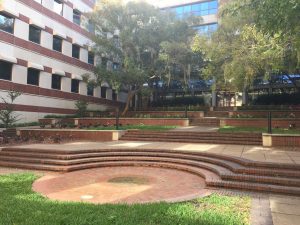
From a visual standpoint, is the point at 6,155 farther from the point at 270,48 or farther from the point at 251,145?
the point at 270,48

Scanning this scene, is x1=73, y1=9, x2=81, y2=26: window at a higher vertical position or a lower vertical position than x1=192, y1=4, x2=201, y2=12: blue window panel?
lower

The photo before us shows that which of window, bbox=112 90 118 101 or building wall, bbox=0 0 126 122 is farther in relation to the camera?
window, bbox=112 90 118 101

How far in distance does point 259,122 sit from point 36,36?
64.5ft

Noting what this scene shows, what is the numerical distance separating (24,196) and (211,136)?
11.8 meters

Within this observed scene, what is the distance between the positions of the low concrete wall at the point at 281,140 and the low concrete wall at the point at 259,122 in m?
5.55

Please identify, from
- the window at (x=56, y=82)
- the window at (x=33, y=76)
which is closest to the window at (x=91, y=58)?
the window at (x=56, y=82)

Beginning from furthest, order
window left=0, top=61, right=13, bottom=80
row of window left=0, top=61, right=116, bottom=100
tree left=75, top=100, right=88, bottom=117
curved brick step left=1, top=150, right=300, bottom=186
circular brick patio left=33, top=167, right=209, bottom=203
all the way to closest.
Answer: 1. tree left=75, top=100, right=88, bottom=117
2. row of window left=0, top=61, right=116, bottom=100
3. window left=0, top=61, right=13, bottom=80
4. curved brick step left=1, top=150, right=300, bottom=186
5. circular brick patio left=33, top=167, right=209, bottom=203

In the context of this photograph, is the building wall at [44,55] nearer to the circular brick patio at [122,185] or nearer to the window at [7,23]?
the window at [7,23]

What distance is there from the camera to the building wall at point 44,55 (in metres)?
25.1

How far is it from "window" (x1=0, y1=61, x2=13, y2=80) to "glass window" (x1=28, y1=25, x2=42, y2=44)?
3462 millimetres

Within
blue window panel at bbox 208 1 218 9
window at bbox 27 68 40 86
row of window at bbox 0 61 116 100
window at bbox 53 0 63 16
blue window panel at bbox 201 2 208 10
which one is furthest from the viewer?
blue window panel at bbox 201 2 208 10

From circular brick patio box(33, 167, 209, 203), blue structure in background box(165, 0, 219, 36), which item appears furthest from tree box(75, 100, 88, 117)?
blue structure in background box(165, 0, 219, 36)

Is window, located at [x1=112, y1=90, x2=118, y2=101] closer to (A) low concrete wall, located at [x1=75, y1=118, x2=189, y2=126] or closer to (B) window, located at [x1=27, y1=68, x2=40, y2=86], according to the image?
(B) window, located at [x1=27, y1=68, x2=40, y2=86]

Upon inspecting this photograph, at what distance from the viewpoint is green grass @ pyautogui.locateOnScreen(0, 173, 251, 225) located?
5500 mm
